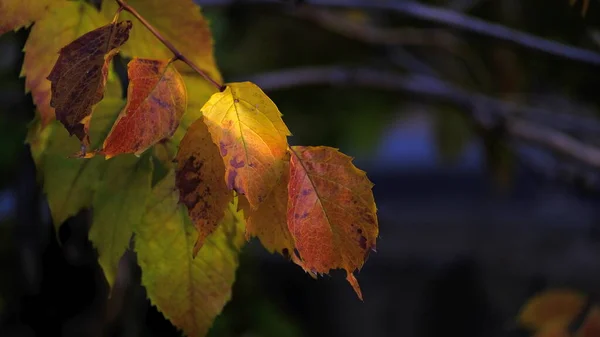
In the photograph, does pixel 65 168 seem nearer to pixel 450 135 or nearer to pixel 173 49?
pixel 173 49

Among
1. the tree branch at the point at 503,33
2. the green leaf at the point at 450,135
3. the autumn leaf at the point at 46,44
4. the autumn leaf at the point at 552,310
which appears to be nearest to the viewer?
the autumn leaf at the point at 46,44

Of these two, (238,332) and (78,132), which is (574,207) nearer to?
(238,332)

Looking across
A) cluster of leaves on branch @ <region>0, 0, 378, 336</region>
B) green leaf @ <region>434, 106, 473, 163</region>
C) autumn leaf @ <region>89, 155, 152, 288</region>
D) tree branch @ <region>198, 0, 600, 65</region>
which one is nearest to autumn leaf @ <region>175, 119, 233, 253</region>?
cluster of leaves on branch @ <region>0, 0, 378, 336</region>

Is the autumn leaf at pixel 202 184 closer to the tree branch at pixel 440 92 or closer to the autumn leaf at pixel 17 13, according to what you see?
the autumn leaf at pixel 17 13

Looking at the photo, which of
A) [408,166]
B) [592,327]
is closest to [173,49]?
[592,327]

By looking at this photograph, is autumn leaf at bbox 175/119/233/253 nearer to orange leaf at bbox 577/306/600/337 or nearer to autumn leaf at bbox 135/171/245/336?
autumn leaf at bbox 135/171/245/336

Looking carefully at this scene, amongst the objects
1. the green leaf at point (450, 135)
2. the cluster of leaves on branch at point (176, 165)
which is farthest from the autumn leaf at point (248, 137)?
the green leaf at point (450, 135)

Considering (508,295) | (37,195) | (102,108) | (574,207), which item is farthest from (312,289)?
(102,108)
